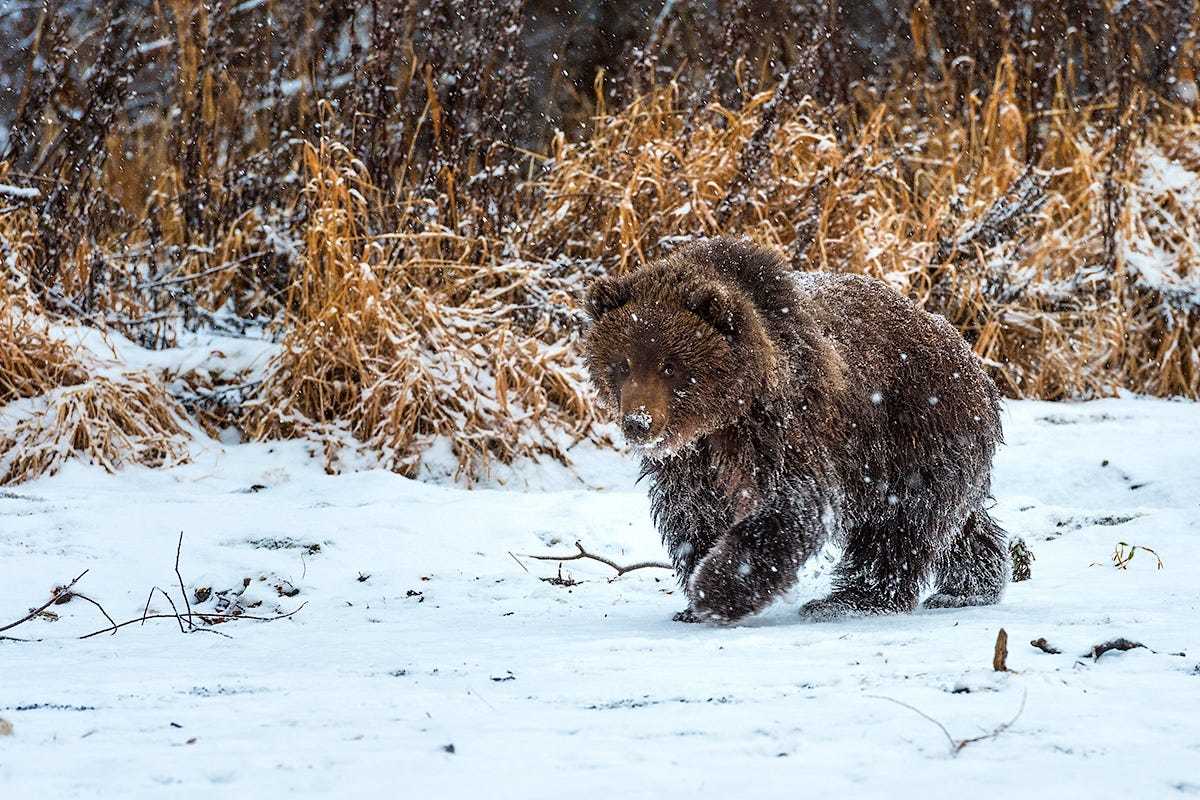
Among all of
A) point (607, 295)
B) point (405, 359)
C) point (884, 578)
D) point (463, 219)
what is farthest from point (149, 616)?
point (463, 219)

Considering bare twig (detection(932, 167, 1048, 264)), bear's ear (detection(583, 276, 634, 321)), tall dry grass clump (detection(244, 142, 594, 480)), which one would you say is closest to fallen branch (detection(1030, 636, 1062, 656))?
bear's ear (detection(583, 276, 634, 321))

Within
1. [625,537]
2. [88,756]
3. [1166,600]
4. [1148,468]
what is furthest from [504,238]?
[88,756]

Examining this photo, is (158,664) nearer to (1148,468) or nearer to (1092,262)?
(1148,468)

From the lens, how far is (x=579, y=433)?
21.4ft

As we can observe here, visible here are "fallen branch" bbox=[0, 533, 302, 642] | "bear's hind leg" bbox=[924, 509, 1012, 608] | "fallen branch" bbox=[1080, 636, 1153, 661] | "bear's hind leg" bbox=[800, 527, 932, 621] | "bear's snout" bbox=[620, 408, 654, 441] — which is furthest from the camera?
"bear's hind leg" bbox=[924, 509, 1012, 608]

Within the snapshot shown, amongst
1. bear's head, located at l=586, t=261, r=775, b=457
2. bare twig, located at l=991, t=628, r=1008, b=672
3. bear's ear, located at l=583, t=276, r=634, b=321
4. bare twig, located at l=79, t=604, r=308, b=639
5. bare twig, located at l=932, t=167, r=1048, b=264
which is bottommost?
bare twig, located at l=79, t=604, r=308, b=639

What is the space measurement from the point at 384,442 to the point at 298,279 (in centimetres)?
123

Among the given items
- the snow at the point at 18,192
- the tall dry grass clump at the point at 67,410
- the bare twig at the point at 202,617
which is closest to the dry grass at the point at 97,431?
the tall dry grass clump at the point at 67,410

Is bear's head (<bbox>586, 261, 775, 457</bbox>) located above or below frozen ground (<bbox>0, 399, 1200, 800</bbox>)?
above

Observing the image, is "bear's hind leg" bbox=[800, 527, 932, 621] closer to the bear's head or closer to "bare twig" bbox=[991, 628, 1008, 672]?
the bear's head

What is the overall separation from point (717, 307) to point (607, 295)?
1.21ft

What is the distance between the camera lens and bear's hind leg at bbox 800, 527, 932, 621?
13.0ft

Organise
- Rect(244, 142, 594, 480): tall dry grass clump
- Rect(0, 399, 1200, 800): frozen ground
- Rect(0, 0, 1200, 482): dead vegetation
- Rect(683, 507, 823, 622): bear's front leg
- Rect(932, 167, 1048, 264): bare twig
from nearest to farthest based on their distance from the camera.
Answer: Rect(0, 399, 1200, 800): frozen ground → Rect(683, 507, 823, 622): bear's front leg → Rect(244, 142, 594, 480): tall dry grass clump → Rect(0, 0, 1200, 482): dead vegetation → Rect(932, 167, 1048, 264): bare twig

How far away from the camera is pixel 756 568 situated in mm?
3680
